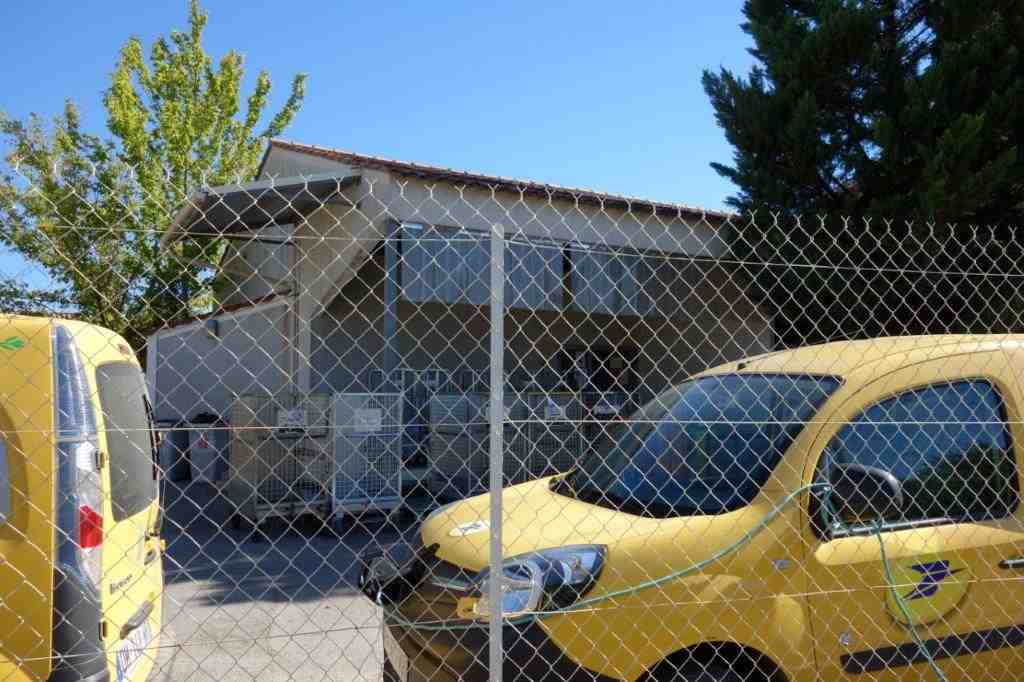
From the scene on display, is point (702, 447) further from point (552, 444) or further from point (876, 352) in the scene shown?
point (552, 444)

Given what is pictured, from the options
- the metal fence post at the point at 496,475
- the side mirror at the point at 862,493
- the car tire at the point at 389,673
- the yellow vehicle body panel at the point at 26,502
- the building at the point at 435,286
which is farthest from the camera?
the building at the point at 435,286

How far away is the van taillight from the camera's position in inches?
114

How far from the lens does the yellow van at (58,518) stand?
8.99 ft

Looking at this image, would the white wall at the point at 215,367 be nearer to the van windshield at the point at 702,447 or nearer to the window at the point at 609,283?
the window at the point at 609,283

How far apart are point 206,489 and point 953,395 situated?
38.6 feet

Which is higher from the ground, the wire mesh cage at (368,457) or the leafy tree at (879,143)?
the leafy tree at (879,143)

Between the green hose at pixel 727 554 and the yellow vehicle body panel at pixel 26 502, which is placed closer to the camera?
the yellow vehicle body panel at pixel 26 502

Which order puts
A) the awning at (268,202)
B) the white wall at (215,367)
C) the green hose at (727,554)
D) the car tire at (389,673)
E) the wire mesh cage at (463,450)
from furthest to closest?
the white wall at (215,367), the awning at (268,202), the wire mesh cage at (463,450), the car tire at (389,673), the green hose at (727,554)

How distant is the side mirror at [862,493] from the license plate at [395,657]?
1.84 meters

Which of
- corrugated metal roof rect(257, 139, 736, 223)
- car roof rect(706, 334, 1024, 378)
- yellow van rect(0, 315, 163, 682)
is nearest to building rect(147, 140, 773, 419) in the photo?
corrugated metal roof rect(257, 139, 736, 223)

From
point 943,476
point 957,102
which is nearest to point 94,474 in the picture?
point 943,476

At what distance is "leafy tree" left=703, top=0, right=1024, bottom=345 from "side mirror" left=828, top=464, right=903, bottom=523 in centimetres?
689

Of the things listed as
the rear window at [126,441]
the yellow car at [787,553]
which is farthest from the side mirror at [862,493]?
the rear window at [126,441]

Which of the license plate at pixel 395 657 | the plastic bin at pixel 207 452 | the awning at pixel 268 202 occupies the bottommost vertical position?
the plastic bin at pixel 207 452
